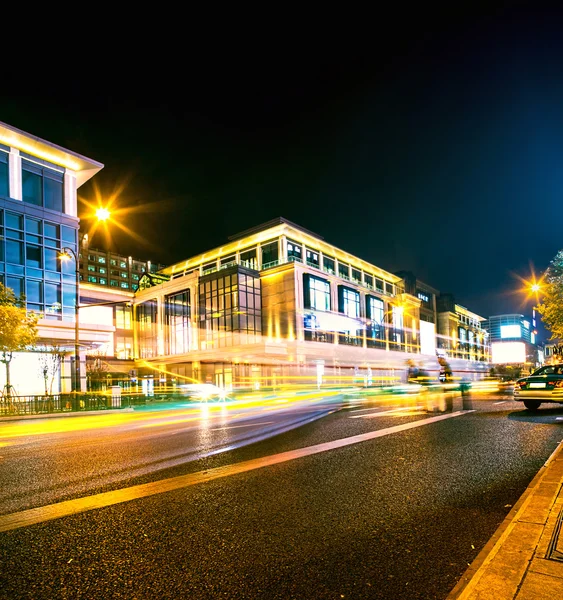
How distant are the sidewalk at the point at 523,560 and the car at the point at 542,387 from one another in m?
10.8

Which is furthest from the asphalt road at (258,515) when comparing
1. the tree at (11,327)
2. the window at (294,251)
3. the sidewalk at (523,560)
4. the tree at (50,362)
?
the window at (294,251)

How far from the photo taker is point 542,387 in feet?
46.5

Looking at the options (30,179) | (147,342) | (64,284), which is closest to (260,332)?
(147,342)

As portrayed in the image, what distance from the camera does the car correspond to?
13891mm

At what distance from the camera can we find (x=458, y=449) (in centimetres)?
823

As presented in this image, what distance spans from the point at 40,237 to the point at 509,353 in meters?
57.0

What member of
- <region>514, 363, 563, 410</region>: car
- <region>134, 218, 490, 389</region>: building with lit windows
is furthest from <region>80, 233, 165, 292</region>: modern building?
<region>514, 363, 563, 410</region>: car

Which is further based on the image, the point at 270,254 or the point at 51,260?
the point at 270,254

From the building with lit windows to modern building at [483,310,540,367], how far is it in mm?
15911

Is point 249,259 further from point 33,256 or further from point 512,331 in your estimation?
point 512,331

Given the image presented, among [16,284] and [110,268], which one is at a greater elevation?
[110,268]

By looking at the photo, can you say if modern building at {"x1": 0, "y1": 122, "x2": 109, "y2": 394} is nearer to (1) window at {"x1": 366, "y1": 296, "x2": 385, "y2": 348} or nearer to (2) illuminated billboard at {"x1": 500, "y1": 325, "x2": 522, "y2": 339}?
(1) window at {"x1": 366, "y1": 296, "x2": 385, "y2": 348}

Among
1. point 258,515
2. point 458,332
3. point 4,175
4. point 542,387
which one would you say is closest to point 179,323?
point 4,175

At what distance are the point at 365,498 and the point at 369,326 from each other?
60.7m
